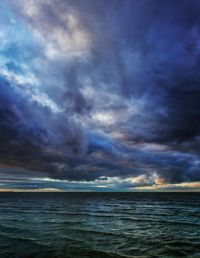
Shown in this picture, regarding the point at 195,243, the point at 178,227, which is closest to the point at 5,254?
the point at 195,243

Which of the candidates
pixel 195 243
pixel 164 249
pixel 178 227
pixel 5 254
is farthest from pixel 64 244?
pixel 178 227

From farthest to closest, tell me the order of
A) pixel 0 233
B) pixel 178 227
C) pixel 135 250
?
1. pixel 178 227
2. pixel 0 233
3. pixel 135 250

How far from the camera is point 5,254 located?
53.1 feet

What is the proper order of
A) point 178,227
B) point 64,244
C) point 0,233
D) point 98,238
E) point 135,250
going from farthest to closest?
point 178,227, point 0,233, point 98,238, point 64,244, point 135,250

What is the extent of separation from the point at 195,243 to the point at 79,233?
40.1 feet

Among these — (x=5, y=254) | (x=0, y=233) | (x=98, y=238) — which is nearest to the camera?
(x=5, y=254)

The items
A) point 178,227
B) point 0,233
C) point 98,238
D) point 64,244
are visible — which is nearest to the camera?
point 64,244

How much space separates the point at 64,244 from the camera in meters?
19.6

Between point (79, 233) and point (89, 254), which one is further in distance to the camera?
point (79, 233)

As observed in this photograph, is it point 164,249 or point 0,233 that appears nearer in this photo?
point 164,249

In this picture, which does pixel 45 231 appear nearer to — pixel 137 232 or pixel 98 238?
pixel 98 238

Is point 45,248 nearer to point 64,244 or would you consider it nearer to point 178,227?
point 64,244

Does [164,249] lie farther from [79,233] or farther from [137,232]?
[79,233]

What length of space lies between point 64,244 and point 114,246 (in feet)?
14.9
